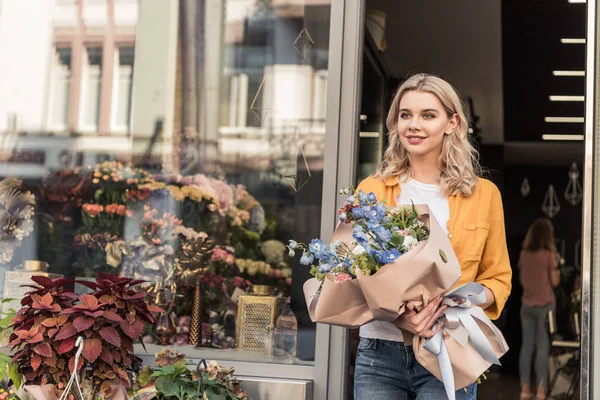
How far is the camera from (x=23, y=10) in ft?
14.3

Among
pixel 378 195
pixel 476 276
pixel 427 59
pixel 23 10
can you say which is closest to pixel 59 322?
pixel 378 195

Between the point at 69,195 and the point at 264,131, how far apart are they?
1017 mm

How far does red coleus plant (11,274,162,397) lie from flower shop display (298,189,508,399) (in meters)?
0.89

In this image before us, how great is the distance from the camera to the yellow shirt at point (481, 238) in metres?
→ 2.34

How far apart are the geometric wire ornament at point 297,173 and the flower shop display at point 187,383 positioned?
107cm

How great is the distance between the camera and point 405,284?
2.02 metres

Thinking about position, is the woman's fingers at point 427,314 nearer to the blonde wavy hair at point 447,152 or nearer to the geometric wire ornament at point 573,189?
the blonde wavy hair at point 447,152

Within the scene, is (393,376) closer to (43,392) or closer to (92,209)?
(43,392)

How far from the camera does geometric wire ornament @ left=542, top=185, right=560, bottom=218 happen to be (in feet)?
32.9

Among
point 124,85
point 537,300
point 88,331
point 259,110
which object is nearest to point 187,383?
point 88,331

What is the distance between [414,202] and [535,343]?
5.43 meters

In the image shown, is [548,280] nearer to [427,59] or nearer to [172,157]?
[427,59]

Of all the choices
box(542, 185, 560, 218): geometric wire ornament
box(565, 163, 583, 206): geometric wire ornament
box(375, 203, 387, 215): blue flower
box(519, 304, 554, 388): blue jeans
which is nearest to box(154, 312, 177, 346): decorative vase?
box(375, 203, 387, 215): blue flower

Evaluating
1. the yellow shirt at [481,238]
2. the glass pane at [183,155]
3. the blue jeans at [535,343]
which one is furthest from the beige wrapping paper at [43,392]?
the blue jeans at [535,343]
